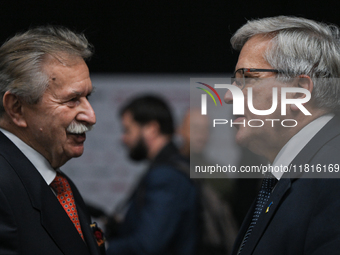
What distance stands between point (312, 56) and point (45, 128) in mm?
1395

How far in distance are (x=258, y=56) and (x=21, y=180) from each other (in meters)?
1.31

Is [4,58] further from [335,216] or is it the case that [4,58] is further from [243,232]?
[335,216]

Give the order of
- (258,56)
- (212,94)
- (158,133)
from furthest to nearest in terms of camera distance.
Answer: (212,94), (158,133), (258,56)

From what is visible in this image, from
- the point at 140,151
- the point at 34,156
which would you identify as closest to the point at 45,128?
the point at 34,156

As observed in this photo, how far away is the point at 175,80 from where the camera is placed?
13.7ft

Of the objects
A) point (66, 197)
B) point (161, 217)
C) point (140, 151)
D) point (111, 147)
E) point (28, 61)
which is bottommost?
point (161, 217)

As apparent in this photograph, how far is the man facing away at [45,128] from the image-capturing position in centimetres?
175

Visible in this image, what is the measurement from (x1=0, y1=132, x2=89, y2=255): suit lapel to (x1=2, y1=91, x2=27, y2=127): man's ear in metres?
0.12

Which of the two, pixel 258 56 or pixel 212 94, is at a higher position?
pixel 258 56

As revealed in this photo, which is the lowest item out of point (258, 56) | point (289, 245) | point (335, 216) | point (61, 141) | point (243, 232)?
point (243, 232)

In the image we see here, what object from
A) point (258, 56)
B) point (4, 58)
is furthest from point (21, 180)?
point (258, 56)

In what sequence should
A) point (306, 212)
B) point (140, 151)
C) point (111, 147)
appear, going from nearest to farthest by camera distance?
point (306, 212)
point (140, 151)
point (111, 147)

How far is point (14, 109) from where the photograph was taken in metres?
1.96

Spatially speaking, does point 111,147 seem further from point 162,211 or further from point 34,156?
point 34,156
